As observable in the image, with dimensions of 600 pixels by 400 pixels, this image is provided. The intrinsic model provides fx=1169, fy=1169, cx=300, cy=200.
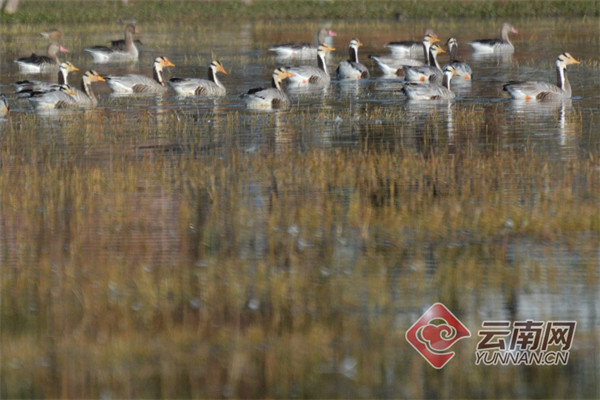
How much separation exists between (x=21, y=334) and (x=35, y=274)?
1.85 metres

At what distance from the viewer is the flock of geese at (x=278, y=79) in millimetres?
26250

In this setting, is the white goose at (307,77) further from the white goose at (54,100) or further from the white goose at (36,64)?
the white goose at (36,64)

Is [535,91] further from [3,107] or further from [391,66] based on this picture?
[3,107]

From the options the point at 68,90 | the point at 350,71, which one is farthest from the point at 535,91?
the point at 68,90

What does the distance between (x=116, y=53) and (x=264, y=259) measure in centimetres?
3226

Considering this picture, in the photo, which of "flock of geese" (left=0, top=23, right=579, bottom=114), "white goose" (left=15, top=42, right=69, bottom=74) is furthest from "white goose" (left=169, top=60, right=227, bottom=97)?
"white goose" (left=15, top=42, right=69, bottom=74)

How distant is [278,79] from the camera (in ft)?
90.3

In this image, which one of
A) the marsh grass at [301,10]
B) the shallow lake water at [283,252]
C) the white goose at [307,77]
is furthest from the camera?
the marsh grass at [301,10]

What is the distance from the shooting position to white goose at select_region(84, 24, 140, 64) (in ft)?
140

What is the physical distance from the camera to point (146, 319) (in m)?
9.96

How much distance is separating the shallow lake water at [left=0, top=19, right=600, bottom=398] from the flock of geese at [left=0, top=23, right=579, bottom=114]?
226 cm

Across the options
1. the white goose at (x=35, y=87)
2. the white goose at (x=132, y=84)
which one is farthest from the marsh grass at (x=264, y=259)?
the white goose at (x=132, y=84)

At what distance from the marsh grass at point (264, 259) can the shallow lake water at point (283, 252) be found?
1.1 inches

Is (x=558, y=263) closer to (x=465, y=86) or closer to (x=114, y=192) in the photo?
(x=114, y=192)
